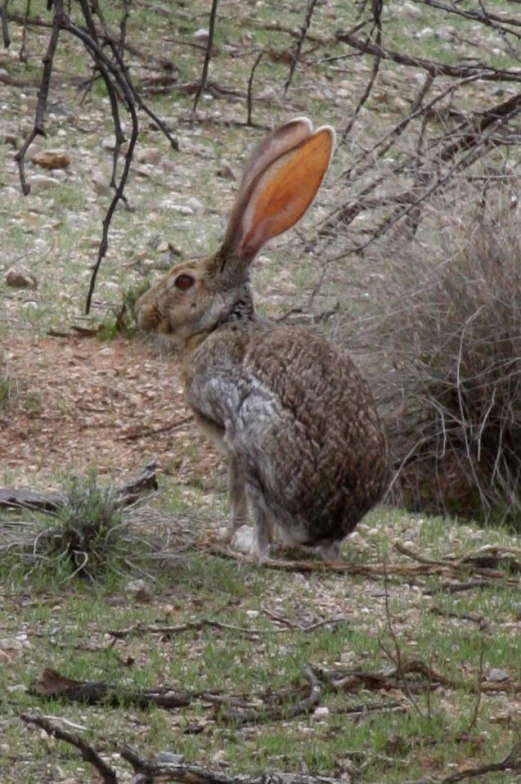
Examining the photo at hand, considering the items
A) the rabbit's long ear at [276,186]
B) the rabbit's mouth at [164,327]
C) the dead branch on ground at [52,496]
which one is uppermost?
the rabbit's long ear at [276,186]

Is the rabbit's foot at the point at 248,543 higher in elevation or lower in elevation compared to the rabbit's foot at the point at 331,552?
lower

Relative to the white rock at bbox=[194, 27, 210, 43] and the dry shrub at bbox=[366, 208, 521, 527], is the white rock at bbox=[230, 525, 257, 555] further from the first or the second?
the white rock at bbox=[194, 27, 210, 43]

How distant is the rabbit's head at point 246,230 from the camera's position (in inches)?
257

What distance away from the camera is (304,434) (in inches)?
227

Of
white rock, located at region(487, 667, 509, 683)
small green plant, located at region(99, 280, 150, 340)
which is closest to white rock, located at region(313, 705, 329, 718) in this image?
white rock, located at region(487, 667, 509, 683)

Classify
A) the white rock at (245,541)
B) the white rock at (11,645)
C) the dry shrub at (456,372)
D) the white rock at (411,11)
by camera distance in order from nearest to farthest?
the white rock at (11,645) < the white rock at (245,541) < the dry shrub at (456,372) < the white rock at (411,11)

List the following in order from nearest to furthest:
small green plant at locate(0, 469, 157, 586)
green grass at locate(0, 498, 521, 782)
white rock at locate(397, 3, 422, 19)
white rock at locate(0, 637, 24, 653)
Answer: green grass at locate(0, 498, 521, 782), white rock at locate(0, 637, 24, 653), small green plant at locate(0, 469, 157, 586), white rock at locate(397, 3, 422, 19)

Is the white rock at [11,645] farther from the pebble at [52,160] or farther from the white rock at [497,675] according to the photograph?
the pebble at [52,160]

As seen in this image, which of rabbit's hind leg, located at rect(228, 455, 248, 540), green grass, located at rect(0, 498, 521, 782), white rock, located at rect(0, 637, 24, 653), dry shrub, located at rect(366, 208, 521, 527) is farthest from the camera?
dry shrub, located at rect(366, 208, 521, 527)

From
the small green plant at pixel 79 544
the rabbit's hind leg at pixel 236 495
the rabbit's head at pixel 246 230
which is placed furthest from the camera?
the rabbit's head at pixel 246 230

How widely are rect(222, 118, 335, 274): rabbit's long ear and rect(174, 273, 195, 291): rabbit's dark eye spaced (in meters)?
0.17

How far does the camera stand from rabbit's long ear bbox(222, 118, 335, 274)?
6531 mm

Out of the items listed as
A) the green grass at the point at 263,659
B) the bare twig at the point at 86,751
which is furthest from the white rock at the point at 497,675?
the bare twig at the point at 86,751

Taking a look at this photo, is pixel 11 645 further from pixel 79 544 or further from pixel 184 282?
pixel 184 282
